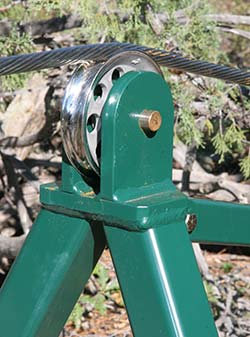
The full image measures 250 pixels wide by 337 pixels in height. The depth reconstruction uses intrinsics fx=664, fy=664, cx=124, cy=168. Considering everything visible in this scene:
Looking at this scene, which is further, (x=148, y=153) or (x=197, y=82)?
(x=197, y=82)

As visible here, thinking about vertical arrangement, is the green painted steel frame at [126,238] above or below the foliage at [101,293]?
above

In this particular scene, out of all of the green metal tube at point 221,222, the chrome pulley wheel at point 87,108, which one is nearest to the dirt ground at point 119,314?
the green metal tube at point 221,222

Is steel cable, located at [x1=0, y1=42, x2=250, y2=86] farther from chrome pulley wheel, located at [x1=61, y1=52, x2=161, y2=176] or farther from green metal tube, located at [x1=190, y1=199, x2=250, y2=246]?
green metal tube, located at [x1=190, y1=199, x2=250, y2=246]

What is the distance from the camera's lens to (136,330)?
821mm

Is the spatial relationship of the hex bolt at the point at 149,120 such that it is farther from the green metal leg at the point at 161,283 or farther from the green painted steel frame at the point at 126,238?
the green metal leg at the point at 161,283

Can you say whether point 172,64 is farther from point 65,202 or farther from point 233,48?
point 233,48

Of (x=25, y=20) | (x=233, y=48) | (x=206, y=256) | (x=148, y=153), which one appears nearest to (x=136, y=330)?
(x=148, y=153)

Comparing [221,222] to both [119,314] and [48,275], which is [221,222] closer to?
[48,275]

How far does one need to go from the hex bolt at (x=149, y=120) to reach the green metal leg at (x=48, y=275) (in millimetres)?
154

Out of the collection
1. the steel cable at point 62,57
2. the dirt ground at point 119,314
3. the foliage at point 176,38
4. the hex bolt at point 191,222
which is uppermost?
the steel cable at point 62,57

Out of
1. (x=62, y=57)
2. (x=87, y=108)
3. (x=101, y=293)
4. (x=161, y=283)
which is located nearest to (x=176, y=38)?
(x=101, y=293)

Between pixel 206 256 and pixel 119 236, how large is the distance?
109 inches

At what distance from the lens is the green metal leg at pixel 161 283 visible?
796 millimetres

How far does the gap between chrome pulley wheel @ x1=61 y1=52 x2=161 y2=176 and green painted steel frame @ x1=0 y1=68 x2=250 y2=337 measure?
31 mm
